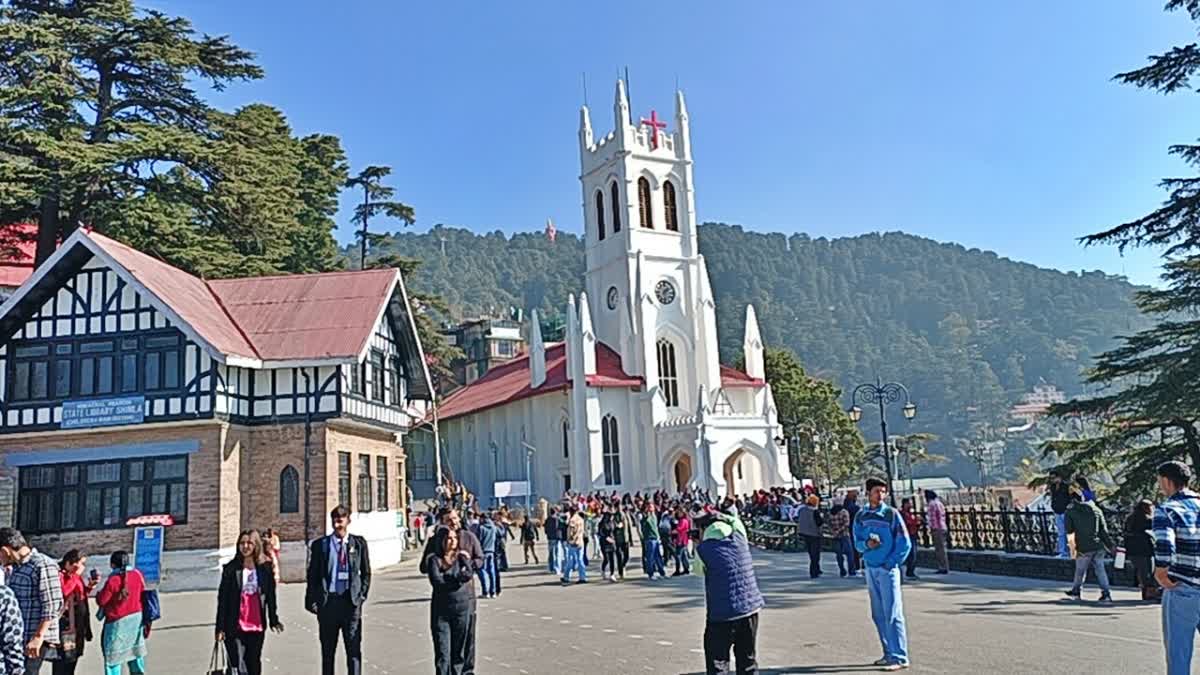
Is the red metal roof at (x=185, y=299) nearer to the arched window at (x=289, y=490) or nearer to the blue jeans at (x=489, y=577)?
the arched window at (x=289, y=490)

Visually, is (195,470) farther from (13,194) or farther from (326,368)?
(13,194)

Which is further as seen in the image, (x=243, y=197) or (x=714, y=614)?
(x=243, y=197)

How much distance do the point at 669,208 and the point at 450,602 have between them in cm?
5083

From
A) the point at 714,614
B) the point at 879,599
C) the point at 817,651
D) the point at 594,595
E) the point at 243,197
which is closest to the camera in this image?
the point at 714,614

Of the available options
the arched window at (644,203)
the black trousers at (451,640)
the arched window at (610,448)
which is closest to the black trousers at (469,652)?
the black trousers at (451,640)

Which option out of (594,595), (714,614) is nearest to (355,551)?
(714,614)

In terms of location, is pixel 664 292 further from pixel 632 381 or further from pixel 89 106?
pixel 89 106

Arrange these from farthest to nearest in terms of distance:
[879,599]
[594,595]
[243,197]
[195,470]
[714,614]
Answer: [243,197]
[195,470]
[594,595]
[879,599]
[714,614]

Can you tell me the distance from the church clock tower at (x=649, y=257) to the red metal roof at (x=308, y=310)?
1028 inches

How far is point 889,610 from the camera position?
8953mm

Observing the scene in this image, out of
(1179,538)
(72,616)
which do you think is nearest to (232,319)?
(72,616)

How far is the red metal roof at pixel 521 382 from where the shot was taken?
5200 centimetres

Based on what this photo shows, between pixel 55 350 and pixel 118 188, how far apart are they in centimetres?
746

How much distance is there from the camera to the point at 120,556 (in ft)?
31.3
